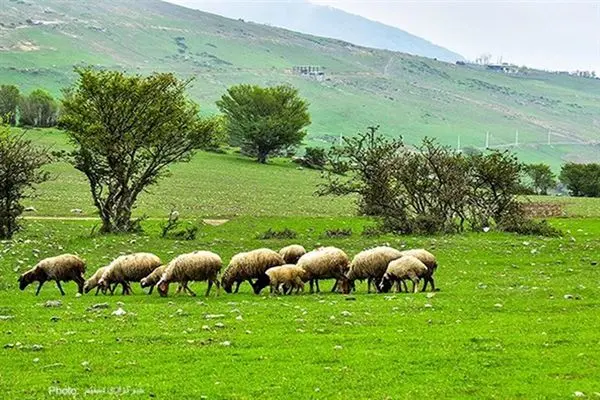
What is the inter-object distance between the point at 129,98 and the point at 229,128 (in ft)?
238

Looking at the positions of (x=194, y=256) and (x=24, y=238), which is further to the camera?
(x=24, y=238)

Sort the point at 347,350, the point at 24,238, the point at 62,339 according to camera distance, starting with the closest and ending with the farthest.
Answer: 1. the point at 347,350
2. the point at 62,339
3. the point at 24,238

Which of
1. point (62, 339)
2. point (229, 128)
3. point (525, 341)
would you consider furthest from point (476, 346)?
point (229, 128)

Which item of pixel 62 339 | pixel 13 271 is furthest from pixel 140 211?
pixel 62 339

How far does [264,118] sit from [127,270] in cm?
8600

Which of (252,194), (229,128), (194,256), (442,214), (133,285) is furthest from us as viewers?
(229,128)

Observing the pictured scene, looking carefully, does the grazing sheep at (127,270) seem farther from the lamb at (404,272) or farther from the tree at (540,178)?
the tree at (540,178)

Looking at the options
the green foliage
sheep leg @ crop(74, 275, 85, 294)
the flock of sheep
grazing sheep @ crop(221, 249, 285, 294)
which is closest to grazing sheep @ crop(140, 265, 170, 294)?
the flock of sheep

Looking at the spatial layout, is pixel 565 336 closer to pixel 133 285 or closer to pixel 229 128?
pixel 133 285

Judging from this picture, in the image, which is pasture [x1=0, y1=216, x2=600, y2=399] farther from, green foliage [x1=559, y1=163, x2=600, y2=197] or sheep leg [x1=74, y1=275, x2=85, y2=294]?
green foliage [x1=559, y1=163, x2=600, y2=197]

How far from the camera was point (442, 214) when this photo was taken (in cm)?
4594

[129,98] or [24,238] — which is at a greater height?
[129,98]

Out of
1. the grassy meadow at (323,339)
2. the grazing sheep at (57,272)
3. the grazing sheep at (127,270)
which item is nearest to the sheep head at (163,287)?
the grassy meadow at (323,339)

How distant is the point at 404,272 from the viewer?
2503 cm
